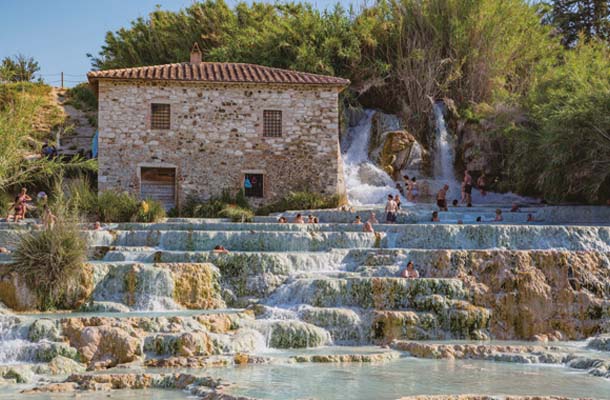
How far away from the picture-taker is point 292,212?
23.8 m

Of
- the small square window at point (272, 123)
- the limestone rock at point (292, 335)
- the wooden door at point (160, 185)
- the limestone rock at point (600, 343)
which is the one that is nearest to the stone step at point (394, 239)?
the limestone rock at point (292, 335)

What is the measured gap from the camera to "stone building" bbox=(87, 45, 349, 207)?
25.8 m

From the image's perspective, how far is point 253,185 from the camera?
26516 mm

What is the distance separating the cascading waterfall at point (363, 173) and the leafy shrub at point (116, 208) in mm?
7723

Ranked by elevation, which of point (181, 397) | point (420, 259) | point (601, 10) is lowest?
point (181, 397)

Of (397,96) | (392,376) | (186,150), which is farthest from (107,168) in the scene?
(392,376)

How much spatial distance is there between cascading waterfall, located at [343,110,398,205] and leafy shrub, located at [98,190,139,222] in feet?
→ 25.3

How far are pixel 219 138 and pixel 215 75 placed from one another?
2.00m

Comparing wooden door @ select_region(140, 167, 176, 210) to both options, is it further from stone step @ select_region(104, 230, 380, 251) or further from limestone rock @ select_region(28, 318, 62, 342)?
limestone rock @ select_region(28, 318, 62, 342)

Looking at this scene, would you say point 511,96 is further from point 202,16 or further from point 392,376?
point 392,376

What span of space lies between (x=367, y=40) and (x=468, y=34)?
376cm

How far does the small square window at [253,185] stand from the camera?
86.6ft

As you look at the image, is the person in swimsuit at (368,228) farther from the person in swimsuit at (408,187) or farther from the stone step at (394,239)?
the person in swimsuit at (408,187)

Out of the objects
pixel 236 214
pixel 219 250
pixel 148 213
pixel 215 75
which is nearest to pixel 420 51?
pixel 215 75
